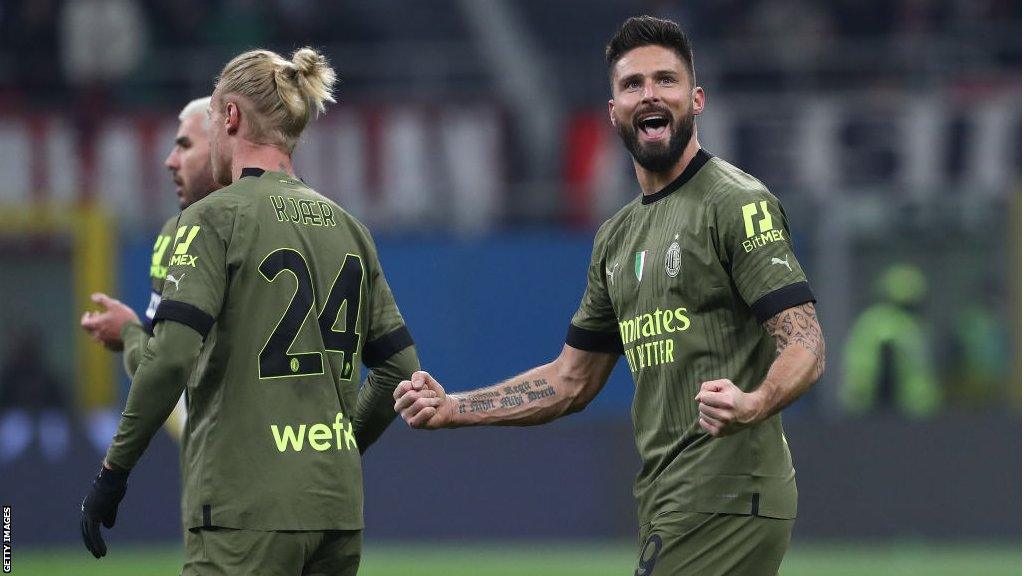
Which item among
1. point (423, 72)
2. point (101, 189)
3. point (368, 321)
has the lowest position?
point (368, 321)

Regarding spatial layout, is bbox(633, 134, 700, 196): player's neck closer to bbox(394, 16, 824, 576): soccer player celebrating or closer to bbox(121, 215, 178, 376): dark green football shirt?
bbox(394, 16, 824, 576): soccer player celebrating

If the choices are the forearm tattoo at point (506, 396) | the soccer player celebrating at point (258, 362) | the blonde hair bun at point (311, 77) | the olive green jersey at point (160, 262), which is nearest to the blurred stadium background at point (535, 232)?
the olive green jersey at point (160, 262)

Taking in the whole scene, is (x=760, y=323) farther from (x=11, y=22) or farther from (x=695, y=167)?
(x=11, y=22)

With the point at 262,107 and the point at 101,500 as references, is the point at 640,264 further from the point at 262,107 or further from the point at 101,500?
the point at 101,500

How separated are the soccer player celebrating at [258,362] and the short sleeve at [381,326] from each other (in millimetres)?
171

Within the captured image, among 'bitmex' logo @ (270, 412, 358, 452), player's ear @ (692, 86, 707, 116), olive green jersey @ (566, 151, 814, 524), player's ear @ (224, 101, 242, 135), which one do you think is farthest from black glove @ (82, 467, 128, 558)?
player's ear @ (692, 86, 707, 116)

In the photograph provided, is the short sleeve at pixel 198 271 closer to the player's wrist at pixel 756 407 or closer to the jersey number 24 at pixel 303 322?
the jersey number 24 at pixel 303 322

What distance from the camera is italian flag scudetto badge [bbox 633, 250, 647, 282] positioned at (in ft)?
17.4

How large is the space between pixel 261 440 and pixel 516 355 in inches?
411

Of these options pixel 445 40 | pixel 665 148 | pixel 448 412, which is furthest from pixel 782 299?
pixel 445 40

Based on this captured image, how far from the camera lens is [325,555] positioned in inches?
203

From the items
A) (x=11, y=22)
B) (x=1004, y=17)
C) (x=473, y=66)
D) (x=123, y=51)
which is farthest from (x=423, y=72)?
(x=1004, y=17)

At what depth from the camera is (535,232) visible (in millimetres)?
15680

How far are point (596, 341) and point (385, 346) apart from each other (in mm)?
723
